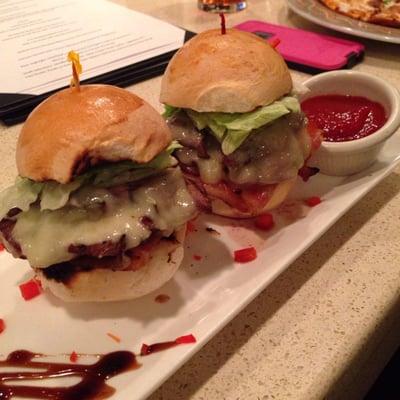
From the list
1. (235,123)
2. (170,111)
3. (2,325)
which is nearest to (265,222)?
(235,123)

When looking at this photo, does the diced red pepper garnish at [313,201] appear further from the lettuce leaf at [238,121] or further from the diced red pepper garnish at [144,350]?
the diced red pepper garnish at [144,350]

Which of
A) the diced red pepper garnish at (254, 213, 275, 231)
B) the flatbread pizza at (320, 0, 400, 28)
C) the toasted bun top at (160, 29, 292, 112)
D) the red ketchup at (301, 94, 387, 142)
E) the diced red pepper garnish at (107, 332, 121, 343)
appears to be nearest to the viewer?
the diced red pepper garnish at (107, 332, 121, 343)

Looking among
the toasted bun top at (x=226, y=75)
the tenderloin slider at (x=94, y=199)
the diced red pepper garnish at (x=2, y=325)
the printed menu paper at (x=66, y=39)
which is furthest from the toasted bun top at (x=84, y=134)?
the printed menu paper at (x=66, y=39)

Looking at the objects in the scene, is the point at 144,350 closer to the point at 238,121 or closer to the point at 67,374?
the point at 67,374

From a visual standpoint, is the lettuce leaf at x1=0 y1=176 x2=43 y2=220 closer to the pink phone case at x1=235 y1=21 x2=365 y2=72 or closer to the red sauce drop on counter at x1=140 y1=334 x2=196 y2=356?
the red sauce drop on counter at x1=140 y1=334 x2=196 y2=356

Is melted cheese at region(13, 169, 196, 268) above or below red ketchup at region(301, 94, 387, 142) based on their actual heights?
above

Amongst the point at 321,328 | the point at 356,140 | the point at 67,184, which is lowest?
the point at 321,328

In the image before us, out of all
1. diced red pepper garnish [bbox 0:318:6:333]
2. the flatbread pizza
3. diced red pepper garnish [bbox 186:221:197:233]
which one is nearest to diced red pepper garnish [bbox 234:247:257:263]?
diced red pepper garnish [bbox 186:221:197:233]
